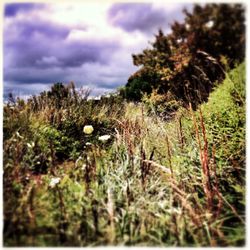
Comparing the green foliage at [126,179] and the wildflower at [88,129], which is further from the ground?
the wildflower at [88,129]

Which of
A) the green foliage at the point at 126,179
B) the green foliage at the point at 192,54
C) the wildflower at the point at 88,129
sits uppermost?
the green foliage at the point at 192,54

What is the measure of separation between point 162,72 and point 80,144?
1686 mm

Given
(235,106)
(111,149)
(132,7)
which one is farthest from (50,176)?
(235,106)

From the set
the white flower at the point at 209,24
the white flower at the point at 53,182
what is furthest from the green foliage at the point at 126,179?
the white flower at the point at 209,24

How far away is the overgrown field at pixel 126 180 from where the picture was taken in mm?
3271

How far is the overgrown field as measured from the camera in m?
3.27

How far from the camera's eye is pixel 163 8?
3820 millimetres

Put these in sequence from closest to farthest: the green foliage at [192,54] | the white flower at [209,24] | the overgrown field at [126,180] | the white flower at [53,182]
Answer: the overgrown field at [126,180], the white flower at [53,182], the green foliage at [192,54], the white flower at [209,24]

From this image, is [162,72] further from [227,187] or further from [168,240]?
[168,240]

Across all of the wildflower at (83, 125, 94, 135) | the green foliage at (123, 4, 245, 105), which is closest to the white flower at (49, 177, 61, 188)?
the wildflower at (83, 125, 94, 135)

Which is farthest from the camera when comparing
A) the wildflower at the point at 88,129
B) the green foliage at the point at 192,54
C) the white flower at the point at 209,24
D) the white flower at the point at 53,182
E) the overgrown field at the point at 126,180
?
the wildflower at the point at 88,129

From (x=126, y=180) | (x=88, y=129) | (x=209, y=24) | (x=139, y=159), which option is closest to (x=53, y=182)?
(x=126, y=180)

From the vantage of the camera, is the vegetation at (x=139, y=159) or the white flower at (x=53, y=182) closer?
the vegetation at (x=139, y=159)

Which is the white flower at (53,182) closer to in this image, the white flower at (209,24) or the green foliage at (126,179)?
the green foliage at (126,179)
